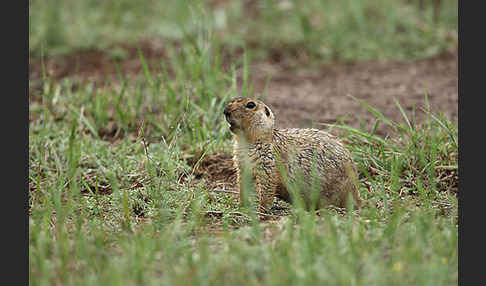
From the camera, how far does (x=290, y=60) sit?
7824mm

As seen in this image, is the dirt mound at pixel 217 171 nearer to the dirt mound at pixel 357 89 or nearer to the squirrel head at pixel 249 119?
the squirrel head at pixel 249 119

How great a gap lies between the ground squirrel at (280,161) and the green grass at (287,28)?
3467mm

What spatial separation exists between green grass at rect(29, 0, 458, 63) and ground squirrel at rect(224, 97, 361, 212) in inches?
136

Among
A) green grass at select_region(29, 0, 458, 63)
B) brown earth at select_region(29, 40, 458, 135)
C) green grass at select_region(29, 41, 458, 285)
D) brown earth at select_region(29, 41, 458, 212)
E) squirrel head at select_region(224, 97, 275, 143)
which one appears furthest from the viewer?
green grass at select_region(29, 0, 458, 63)

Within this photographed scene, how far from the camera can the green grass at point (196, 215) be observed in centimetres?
286

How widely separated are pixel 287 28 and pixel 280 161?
14.6ft

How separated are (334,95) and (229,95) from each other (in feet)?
5.13

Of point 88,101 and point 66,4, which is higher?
point 66,4

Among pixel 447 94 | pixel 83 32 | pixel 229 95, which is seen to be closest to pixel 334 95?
pixel 447 94

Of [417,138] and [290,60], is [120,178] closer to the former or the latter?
[417,138]

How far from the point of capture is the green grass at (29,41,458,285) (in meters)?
2.86

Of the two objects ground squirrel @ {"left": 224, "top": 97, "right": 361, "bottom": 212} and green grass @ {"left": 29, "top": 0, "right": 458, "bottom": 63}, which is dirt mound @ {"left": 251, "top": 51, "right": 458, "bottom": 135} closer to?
green grass @ {"left": 29, "top": 0, "right": 458, "bottom": 63}

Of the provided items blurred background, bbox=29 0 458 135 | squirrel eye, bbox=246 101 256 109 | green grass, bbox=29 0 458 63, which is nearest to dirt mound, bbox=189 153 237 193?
squirrel eye, bbox=246 101 256 109

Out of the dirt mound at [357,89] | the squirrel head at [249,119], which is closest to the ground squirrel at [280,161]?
the squirrel head at [249,119]
